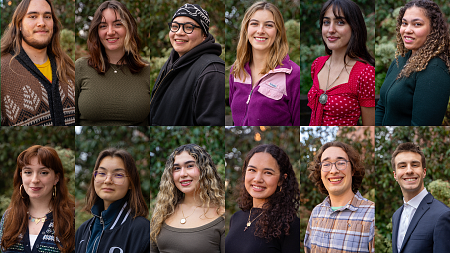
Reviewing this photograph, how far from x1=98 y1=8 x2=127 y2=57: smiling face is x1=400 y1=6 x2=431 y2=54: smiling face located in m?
2.56

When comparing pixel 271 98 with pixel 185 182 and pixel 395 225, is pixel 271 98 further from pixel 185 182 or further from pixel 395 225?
pixel 395 225

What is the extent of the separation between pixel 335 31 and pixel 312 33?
1.71ft

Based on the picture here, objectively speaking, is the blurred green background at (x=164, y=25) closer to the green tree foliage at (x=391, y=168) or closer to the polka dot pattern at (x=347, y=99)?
the polka dot pattern at (x=347, y=99)

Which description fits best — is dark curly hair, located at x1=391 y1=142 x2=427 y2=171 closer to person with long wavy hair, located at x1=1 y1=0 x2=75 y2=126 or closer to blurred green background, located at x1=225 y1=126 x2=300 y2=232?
blurred green background, located at x1=225 y1=126 x2=300 y2=232

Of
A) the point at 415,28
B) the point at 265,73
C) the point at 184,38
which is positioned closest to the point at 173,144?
the point at 184,38

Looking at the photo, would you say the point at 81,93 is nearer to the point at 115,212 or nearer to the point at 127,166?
the point at 127,166

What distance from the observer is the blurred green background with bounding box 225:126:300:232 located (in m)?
3.89

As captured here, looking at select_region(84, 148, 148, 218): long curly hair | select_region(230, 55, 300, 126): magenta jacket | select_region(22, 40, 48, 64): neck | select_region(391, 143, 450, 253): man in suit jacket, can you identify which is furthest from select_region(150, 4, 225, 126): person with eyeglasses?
select_region(391, 143, 450, 253): man in suit jacket

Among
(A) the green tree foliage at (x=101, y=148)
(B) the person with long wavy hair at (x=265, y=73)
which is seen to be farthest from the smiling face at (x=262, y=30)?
(A) the green tree foliage at (x=101, y=148)

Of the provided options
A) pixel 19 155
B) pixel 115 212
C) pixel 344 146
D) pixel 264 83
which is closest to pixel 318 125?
pixel 344 146

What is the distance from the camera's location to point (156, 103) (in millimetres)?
3832

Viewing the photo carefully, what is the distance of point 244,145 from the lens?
3.97 metres

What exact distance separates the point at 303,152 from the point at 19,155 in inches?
112

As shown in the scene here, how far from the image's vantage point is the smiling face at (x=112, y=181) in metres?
3.91
